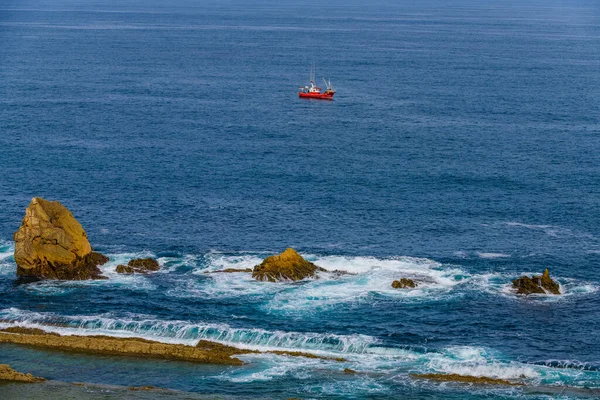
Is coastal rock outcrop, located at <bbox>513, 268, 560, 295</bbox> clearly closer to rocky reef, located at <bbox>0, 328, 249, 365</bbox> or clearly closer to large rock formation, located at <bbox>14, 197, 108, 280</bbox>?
rocky reef, located at <bbox>0, 328, 249, 365</bbox>

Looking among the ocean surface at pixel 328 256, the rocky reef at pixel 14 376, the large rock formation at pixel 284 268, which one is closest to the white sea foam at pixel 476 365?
the ocean surface at pixel 328 256

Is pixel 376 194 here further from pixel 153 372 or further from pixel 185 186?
pixel 153 372

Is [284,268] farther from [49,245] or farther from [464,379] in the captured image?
[464,379]

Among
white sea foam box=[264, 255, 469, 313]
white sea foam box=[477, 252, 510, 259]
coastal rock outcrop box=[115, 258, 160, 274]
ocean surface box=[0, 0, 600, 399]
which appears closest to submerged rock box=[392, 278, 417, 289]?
white sea foam box=[264, 255, 469, 313]

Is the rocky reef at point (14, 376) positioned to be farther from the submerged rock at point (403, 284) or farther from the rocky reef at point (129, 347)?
the submerged rock at point (403, 284)

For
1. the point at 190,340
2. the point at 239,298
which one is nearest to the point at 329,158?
the point at 239,298

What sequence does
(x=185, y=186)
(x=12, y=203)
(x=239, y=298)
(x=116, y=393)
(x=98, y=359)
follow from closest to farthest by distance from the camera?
(x=116, y=393) < (x=98, y=359) < (x=239, y=298) < (x=12, y=203) < (x=185, y=186)

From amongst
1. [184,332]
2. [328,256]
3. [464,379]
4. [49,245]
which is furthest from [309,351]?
[49,245]

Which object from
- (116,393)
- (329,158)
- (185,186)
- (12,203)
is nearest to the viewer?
(116,393)
